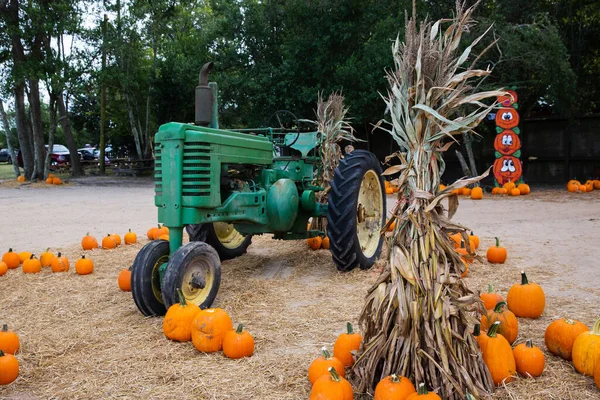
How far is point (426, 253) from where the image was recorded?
2512 millimetres

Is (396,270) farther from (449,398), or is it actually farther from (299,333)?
(299,333)

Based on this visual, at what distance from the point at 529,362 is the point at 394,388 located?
0.94 metres

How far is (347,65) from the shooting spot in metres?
15.9

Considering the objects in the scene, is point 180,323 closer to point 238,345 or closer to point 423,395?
point 238,345

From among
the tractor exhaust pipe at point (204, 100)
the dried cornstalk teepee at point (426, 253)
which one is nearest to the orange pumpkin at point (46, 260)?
the tractor exhaust pipe at point (204, 100)

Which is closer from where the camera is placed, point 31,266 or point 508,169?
point 31,266

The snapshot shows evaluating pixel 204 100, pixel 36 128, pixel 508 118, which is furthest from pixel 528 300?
pixel 36 128

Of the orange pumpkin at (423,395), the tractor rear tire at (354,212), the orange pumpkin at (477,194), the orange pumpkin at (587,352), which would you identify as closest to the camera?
the orange pumpkin at (423,395)

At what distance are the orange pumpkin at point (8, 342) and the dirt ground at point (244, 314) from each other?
8 cm

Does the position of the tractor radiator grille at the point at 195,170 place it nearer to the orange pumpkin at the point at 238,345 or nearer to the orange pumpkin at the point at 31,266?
the orange pumpkin at the point at 238,345

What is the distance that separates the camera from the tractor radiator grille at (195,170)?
432 cm

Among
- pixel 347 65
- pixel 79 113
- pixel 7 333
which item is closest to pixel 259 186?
pixel 7 333

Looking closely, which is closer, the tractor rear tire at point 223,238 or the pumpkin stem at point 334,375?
the pumpkin stem at point 334,375

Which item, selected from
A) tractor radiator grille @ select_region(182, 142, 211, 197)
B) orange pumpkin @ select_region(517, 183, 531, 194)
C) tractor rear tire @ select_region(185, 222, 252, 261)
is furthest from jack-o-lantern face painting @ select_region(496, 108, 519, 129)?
tractor radiator grille @ select_region(182, 142, 211, 197)
